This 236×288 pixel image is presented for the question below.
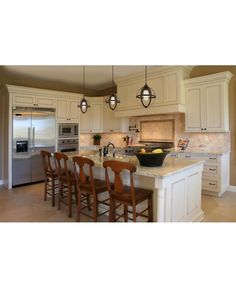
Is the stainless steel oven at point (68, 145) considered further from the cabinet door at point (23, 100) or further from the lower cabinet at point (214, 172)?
the lower cabinet at point (214, 172)

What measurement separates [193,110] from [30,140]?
3.88 meters

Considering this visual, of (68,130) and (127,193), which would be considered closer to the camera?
(127,193)

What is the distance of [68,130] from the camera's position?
5.75 m

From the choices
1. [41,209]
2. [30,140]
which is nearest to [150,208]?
[41,209]

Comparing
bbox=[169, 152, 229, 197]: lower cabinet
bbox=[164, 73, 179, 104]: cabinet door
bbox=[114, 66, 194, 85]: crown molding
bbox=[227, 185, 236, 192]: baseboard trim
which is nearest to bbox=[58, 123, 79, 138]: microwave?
bbox=[114, 66, 194, 85]: crown molding

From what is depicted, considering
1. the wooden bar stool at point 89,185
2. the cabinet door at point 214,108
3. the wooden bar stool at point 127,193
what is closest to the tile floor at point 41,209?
the wooden bar stool at point 89,185

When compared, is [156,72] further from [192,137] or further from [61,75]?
[61,75]

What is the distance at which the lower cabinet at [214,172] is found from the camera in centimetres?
402
